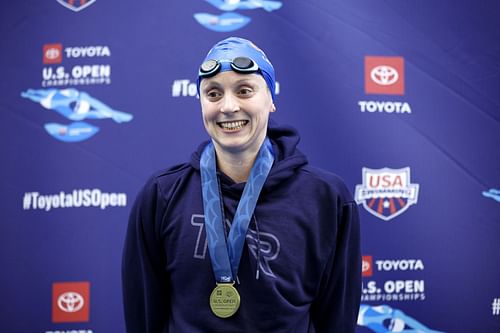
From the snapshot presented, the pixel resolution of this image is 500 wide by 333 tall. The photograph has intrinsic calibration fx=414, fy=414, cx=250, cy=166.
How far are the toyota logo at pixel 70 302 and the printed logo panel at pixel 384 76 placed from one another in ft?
5.49

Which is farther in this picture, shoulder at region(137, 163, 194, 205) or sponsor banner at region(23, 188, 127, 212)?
sponsor banner at region(23, 188, 127, 212)

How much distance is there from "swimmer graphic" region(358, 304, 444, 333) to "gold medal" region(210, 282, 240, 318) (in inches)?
46.8

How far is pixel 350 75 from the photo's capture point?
1986 mm

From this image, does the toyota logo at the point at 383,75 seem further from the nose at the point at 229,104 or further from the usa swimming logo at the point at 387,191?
the nose at the point at 229,104

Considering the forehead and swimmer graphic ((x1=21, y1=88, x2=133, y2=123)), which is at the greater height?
swimmer graphic ((x1=21, y1=88, x2=133, y2=123))

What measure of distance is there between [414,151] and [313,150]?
1.59ft

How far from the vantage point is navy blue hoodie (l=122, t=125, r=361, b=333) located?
3.21 ft

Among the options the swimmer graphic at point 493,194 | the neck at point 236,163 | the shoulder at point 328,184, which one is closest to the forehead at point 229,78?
the neck at point 236,163

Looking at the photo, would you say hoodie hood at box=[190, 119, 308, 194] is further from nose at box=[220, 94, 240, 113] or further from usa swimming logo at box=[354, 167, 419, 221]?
usa swimming logo at box=[354, 167, 419, 221]

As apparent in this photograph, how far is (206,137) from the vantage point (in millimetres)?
1994

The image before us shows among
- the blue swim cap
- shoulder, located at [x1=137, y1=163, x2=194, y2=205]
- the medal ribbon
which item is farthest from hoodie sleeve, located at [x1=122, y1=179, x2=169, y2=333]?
the blue swim cap

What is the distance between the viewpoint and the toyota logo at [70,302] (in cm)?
191

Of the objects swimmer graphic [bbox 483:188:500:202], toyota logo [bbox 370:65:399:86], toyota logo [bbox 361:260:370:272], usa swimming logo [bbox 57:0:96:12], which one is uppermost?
usa swimming logo [bbox 57:0:96:12]

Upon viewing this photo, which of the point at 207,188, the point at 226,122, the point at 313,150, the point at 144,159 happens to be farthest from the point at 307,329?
the point at 144,159
